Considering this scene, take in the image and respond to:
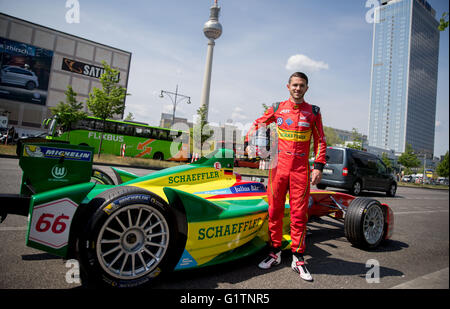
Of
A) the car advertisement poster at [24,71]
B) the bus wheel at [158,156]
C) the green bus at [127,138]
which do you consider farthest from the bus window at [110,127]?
the car advertisement poster at [24,71]

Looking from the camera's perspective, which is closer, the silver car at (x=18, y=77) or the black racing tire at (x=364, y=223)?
the black racing tire at (x=364, y=223)

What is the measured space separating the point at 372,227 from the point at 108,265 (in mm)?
3508

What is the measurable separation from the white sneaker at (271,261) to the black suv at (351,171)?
8508 mm

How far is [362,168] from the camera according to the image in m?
11.0

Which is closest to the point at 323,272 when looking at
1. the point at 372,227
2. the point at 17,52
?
the point at 372,227

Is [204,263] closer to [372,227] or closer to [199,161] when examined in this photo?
[199,161]

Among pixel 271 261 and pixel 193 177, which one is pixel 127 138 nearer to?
pixel 193 177

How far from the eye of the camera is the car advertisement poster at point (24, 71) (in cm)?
3233

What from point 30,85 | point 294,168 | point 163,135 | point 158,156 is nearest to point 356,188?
point 294,168

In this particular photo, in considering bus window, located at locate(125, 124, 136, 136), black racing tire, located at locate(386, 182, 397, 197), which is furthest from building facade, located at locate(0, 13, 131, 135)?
black racing tire, located at locate(386, 182, 397, 197)

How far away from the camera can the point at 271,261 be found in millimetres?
2727

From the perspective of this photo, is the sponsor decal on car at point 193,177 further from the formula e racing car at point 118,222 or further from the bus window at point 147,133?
the bus window at point 147,133

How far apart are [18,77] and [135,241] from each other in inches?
1650

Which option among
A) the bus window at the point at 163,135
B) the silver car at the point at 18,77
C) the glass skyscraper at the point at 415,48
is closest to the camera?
the glass skyscraper at the point at 415,48
